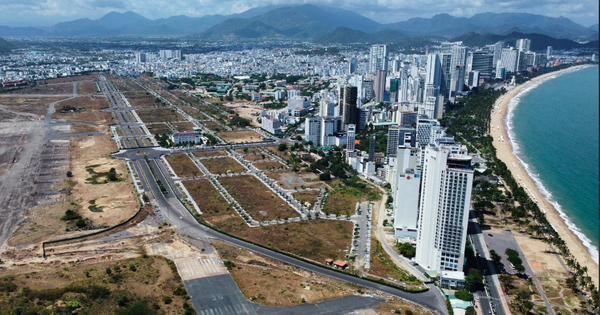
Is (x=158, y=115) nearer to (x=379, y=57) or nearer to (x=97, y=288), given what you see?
(x=97, y=288)

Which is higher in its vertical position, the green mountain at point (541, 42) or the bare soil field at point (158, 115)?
the green mountain at point (541, 42)

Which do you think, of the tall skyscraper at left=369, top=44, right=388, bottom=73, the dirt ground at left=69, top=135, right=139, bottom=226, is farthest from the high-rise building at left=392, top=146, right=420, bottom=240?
the tall skyscraper at left=369, top=44, right=388, bottom=73

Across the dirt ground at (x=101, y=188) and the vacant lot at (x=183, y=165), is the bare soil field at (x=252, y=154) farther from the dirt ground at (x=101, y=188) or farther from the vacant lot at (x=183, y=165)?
the dirt ground at (x=101, y=188)

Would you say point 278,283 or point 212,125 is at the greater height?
point 212,125

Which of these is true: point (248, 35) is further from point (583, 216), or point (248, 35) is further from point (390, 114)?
point (583, 216)

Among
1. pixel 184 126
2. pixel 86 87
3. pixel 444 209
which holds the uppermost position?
pixel 86 87

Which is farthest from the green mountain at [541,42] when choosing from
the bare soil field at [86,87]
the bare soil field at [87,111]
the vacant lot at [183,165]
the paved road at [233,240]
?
the paved road at [233,240]

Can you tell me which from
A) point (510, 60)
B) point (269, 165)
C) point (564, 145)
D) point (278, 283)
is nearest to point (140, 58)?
point (510, 60)
